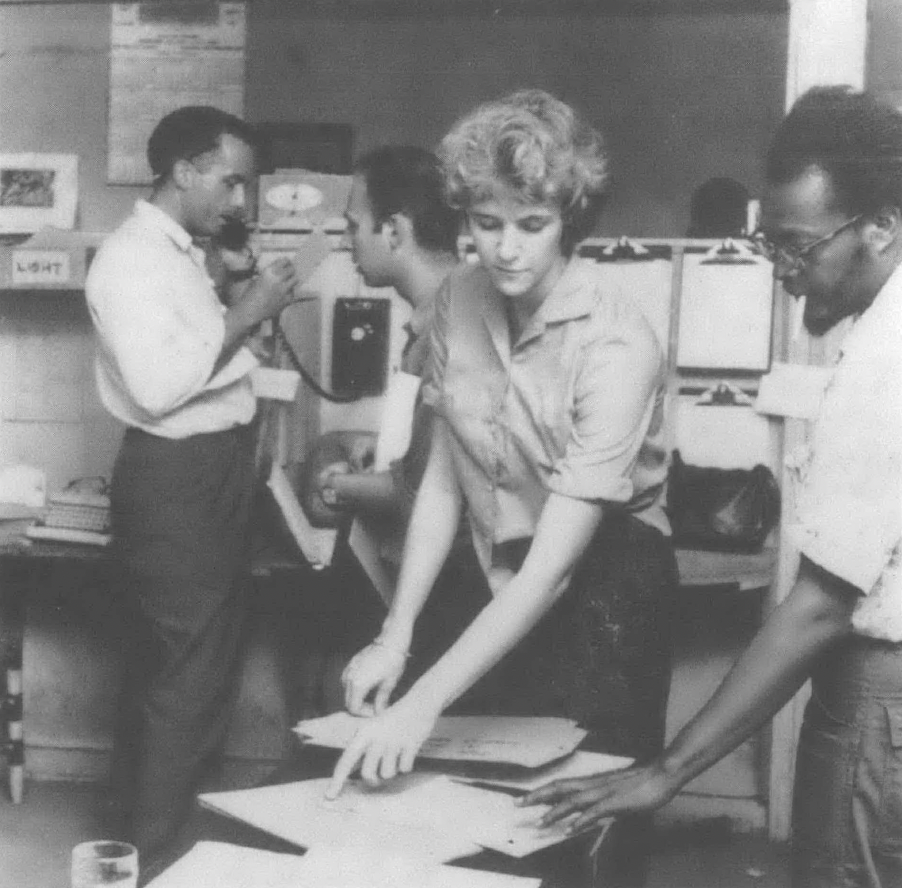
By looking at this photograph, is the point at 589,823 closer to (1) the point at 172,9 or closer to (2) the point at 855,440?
(2) the point at 855,440

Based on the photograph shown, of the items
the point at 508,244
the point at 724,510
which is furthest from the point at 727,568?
the point at 508,244

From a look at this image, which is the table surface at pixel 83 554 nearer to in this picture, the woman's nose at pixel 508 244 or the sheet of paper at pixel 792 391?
the sheet of paper at pixel 792 391

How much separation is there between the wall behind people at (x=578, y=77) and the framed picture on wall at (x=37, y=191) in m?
0.85

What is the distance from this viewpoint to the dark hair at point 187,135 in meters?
2.92

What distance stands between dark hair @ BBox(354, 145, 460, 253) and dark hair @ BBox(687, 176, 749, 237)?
4.67 feet

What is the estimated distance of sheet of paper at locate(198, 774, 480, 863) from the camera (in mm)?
1189

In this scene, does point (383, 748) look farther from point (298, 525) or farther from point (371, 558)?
point (298, 525)

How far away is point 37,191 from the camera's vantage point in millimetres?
3852

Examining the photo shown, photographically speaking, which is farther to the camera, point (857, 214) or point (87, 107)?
point (87, 107)

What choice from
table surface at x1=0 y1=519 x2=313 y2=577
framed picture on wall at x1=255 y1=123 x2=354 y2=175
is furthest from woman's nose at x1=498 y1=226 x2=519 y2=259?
A: framed picture on wall at x1=255 y1=123 x2=354 y2=175

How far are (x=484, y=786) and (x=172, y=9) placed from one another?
9.60 ft

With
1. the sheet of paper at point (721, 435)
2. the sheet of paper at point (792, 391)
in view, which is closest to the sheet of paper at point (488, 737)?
the sheet of paper at point (792, 391)

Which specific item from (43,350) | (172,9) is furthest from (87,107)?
(43,350)

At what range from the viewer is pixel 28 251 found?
3.65 metres
